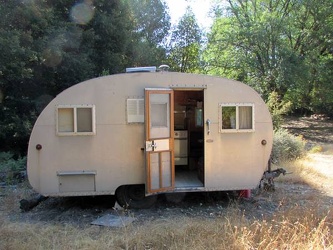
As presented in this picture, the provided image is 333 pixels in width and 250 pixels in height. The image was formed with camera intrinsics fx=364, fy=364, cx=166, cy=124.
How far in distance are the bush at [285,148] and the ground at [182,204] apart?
3.50m

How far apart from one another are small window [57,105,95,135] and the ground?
1.66 m

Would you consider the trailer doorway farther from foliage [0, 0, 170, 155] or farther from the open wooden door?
foliage [0, 0, 170, 155]

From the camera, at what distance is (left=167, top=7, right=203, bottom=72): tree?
2669 cm

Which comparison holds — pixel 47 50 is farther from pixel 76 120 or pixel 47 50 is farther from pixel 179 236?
pixel 179 236

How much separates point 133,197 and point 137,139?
49.7 inches

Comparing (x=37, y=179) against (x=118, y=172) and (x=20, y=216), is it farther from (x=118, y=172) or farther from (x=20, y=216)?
(x=118, y=172)

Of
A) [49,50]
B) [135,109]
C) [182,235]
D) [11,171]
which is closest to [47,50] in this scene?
[49,50]

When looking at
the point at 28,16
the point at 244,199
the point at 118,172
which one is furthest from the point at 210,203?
the point at 28,16

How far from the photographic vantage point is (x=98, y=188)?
719cm

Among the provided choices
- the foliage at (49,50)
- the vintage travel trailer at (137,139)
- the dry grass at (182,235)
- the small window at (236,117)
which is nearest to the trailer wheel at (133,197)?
the vintage travel trailer at (137,139)

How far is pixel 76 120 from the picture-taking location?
714cm

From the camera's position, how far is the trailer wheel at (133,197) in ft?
24.5

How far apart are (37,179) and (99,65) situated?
9.36m

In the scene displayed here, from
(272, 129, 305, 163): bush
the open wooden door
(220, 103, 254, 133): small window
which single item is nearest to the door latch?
the open wooden door
